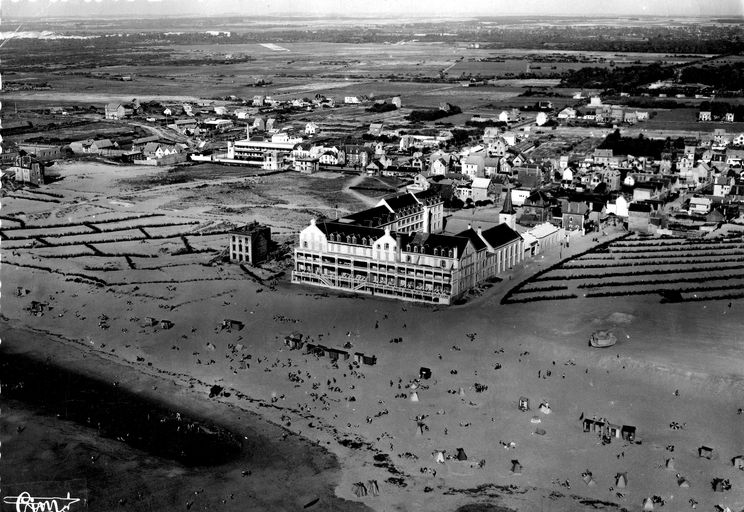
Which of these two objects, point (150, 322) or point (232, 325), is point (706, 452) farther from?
point (150, 322)

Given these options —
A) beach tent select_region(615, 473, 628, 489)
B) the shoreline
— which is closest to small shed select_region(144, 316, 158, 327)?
the shoreline

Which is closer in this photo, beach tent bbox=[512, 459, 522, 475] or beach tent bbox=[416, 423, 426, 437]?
beach tent bbox=[512, 459, 522, 475]

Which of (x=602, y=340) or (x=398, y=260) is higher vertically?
(x=398, y=260)

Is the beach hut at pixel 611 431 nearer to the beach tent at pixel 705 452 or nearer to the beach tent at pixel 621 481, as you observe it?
the beach tent at pixel 705 452

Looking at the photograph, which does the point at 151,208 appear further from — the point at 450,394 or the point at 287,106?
the point at 287,106

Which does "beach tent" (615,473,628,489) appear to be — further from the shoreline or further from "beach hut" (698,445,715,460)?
the shoreline

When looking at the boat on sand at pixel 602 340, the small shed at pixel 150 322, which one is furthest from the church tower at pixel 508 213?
the small shed at pixel 150 322

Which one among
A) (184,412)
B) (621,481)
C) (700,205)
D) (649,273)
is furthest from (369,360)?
(700,205)

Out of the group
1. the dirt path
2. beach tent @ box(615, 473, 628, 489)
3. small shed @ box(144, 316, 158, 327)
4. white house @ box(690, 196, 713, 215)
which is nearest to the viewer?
beach tent @ box(615, 473, 628, 489)

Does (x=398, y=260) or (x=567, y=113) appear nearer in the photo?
(x=398, y=260)

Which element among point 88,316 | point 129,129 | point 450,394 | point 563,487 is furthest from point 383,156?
point 563,487

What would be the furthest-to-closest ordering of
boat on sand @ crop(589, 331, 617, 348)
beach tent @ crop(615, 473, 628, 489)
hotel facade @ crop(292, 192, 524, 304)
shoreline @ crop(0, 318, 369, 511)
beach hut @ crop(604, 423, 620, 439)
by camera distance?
1. hotel facade @ crop(292, 192, 524, 304)
2. boat on sand @ crop(589, 331, 617, 348)
3. beach hut @ crop(604, 423, 620, 439)
4. shoreline @ crop(0, 318, 369, 511)
5. beach tent @ crop(615, 473, 628, 489)
